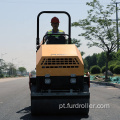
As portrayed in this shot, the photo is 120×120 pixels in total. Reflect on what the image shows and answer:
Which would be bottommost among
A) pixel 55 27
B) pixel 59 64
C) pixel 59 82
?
pixel 59 82

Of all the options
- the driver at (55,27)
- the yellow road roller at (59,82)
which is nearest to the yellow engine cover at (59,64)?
the yellow road roller at (59,82)

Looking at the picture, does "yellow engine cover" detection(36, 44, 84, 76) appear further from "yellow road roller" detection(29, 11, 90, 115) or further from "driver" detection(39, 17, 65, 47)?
"driver" detection(39, 17, 65, 47)

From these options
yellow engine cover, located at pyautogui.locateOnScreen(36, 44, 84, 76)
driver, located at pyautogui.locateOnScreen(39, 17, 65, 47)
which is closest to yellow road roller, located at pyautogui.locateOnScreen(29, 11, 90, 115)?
yellow engine cover, located at pyautogui.locateOnScreen(36, 44, 84, 76)

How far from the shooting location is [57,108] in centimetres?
793

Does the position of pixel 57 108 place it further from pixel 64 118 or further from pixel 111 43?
pixel 111 43

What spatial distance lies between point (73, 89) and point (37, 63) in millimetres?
1105

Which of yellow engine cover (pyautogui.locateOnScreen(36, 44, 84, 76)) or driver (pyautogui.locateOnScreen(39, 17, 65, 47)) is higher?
driver (pyautogui.locateOnScreen(39, 17, 65, 47))

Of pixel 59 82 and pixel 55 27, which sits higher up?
pixel 55 27

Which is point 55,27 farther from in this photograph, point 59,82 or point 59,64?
point 59,82

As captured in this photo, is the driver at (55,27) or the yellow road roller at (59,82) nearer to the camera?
the yellow road roller at (59,82)

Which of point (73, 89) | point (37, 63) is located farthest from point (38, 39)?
point (73, 89)

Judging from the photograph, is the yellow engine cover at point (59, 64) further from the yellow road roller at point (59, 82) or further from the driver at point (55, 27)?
the driver at point (55, 27)

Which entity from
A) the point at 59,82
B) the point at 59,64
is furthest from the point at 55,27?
the point at 59,82

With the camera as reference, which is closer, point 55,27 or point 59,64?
point 59,64
